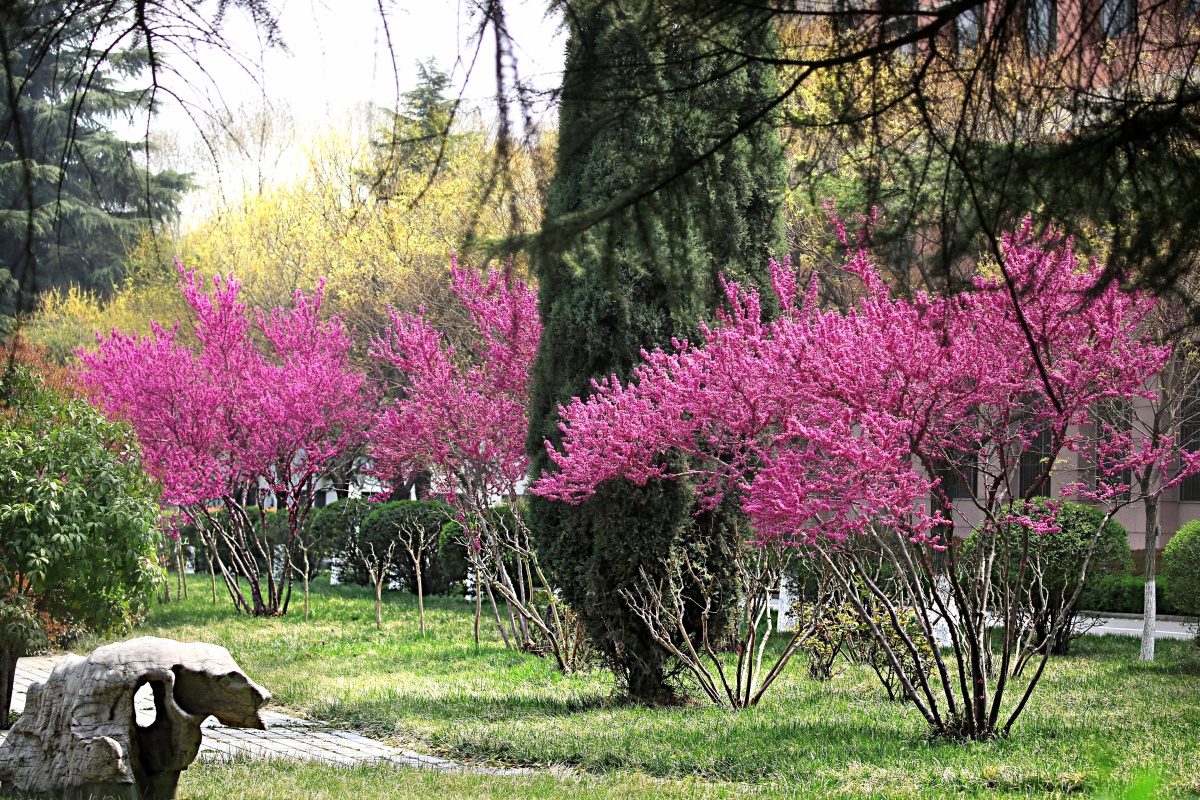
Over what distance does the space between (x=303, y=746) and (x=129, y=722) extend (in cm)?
200

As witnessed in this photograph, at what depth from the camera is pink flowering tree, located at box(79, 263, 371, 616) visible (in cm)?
1427

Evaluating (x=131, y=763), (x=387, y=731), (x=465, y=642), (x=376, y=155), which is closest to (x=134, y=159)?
(x=376, y=155)

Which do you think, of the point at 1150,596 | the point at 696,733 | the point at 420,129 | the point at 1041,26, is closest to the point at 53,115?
the point at 420,129

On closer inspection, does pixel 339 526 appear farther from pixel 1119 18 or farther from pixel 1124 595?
pixel 1119 18

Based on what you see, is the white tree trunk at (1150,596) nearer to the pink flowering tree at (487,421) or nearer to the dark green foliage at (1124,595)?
the dark green foliage at (1124,595)

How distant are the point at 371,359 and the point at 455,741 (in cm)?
1501

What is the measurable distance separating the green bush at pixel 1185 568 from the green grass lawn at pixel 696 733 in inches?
26.6

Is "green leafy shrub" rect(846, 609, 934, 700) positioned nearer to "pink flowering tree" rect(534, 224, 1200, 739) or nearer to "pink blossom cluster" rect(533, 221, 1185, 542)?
"pink flowering tree" rect(534, 224, 1200, 739)

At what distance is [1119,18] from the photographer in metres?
2.70

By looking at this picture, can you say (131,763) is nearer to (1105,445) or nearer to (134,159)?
(134,159)

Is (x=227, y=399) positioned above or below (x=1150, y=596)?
above

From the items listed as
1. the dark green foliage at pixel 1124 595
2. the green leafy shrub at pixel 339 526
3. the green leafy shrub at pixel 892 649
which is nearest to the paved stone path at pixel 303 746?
the green leafy shrub at pixel 892 649

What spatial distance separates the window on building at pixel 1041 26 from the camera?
8.36 ft

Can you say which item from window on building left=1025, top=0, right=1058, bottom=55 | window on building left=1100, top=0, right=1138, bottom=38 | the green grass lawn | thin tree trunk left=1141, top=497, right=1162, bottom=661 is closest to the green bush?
thin tree trunk left=1141, top=497, right=1162, bottom=661
